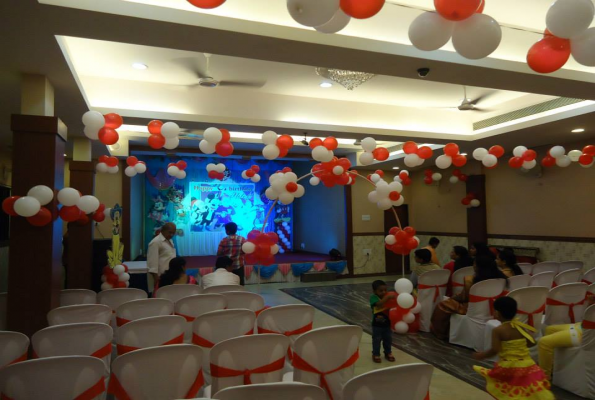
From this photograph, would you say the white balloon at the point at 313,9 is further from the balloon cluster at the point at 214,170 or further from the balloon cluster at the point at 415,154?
the balloon cluster at the point at 214,170

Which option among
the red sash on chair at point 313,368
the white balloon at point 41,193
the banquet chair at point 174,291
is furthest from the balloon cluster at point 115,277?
the red sash on chair at point 313,368

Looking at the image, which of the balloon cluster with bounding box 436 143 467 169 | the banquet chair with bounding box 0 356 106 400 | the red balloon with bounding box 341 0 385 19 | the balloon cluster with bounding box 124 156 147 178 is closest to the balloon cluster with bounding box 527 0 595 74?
the red balloon with bounding box 341 0 385 19

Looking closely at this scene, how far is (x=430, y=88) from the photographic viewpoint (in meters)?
6.17

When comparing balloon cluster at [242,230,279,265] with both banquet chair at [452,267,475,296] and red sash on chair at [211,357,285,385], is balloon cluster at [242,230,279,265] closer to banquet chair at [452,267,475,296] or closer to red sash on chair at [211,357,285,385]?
banquet chair at [452,267,475,296]

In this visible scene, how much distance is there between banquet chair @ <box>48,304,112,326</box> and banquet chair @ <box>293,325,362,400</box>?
1853mm

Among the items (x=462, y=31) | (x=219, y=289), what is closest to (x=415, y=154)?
(x=219, y=289)

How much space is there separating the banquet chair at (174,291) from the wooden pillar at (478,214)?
7254 millimetres

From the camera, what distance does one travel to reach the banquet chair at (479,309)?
4711 millimetres

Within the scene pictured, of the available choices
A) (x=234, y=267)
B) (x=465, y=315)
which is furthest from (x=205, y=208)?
(x=465, y=315)

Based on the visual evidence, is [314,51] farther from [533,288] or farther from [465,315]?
[465,315]

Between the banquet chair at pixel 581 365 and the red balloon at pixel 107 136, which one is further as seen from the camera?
the red balloon at pixel 107 136

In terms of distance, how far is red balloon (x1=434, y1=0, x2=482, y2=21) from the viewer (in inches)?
72.7

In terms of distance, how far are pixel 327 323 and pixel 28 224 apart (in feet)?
13.8

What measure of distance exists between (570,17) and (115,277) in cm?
609
